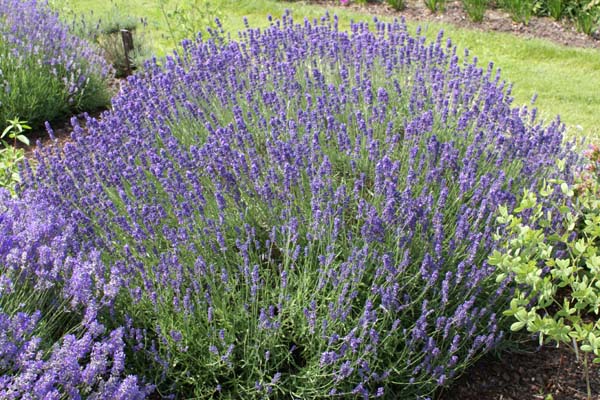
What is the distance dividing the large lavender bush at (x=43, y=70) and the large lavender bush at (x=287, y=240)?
219 cm

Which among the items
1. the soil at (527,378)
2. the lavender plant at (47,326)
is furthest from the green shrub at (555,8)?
the lavender plant at (47,326)

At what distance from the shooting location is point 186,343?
2672 mm

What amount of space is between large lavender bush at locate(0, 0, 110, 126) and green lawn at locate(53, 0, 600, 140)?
0.88m

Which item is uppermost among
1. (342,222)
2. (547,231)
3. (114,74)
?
(342,222)

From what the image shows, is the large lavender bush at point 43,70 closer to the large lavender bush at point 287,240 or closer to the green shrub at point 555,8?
the large lavender bush at point 287,240

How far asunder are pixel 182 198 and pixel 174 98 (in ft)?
3.83

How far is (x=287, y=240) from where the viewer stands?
2955mm

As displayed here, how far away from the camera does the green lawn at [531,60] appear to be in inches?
243

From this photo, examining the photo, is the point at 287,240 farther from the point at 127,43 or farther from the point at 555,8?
the point at 555,8

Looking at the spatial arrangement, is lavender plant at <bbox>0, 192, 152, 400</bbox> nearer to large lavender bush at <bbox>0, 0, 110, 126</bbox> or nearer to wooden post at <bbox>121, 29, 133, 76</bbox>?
large lavender bush at <bbox>0, 0, 110, 126</bbox>

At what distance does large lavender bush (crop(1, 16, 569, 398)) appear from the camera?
2682 mm

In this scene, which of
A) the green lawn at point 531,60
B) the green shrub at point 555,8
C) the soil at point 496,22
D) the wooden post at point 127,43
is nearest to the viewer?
the green lawn at point 531,60

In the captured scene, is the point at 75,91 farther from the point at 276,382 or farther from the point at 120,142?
the point at 276,382

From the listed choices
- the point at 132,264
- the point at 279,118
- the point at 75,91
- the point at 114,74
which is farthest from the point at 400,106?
the point at 114,74
